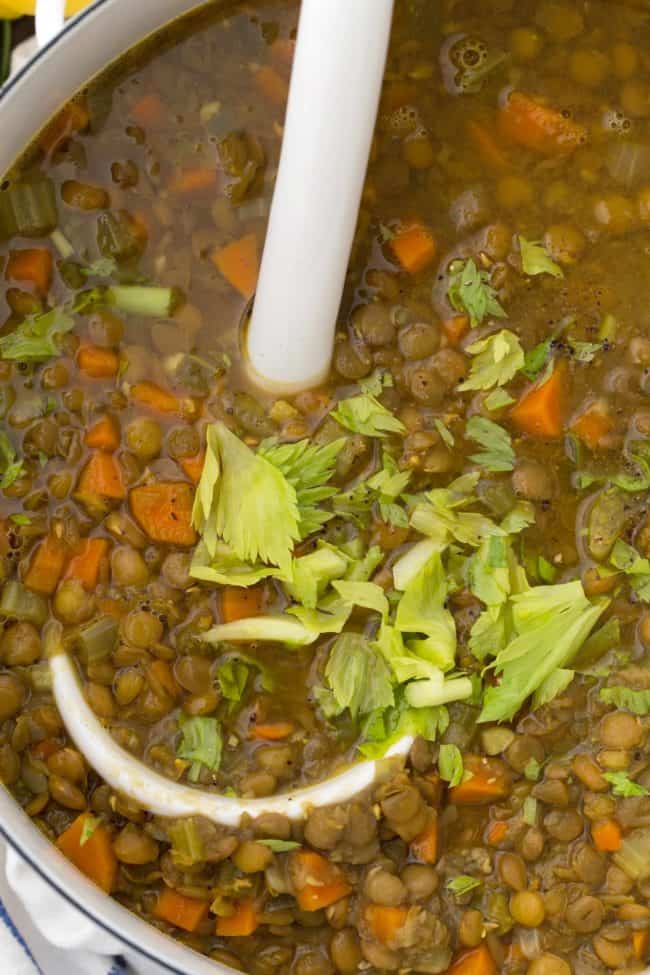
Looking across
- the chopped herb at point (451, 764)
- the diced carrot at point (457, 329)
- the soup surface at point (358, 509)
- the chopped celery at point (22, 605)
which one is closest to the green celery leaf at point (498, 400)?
the soup surface at point (358, 509)

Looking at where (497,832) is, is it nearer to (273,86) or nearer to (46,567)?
(46,567)

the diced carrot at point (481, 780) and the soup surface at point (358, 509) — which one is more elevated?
the soup surface at point (358, 509)

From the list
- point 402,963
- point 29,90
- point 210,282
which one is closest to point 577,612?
point 402,963

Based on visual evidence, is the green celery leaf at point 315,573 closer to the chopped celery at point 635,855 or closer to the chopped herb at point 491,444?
the chopped herb at point 491,444

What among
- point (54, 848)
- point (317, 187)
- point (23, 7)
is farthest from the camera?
point (23, 7)

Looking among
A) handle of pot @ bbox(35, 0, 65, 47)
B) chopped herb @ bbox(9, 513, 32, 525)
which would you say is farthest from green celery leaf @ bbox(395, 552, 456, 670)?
handle of pot @ bbox(35, 0, 65, 47)

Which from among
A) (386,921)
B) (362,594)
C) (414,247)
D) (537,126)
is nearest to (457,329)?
(414,247)

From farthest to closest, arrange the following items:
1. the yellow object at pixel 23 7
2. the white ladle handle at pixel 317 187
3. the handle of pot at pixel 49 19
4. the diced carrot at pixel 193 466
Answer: the yellow object at pixel 23 7, the diced carrot at pixel 193 466, the handle of pot at pixel 49 19, the white ladle handle at pixel 317 187
